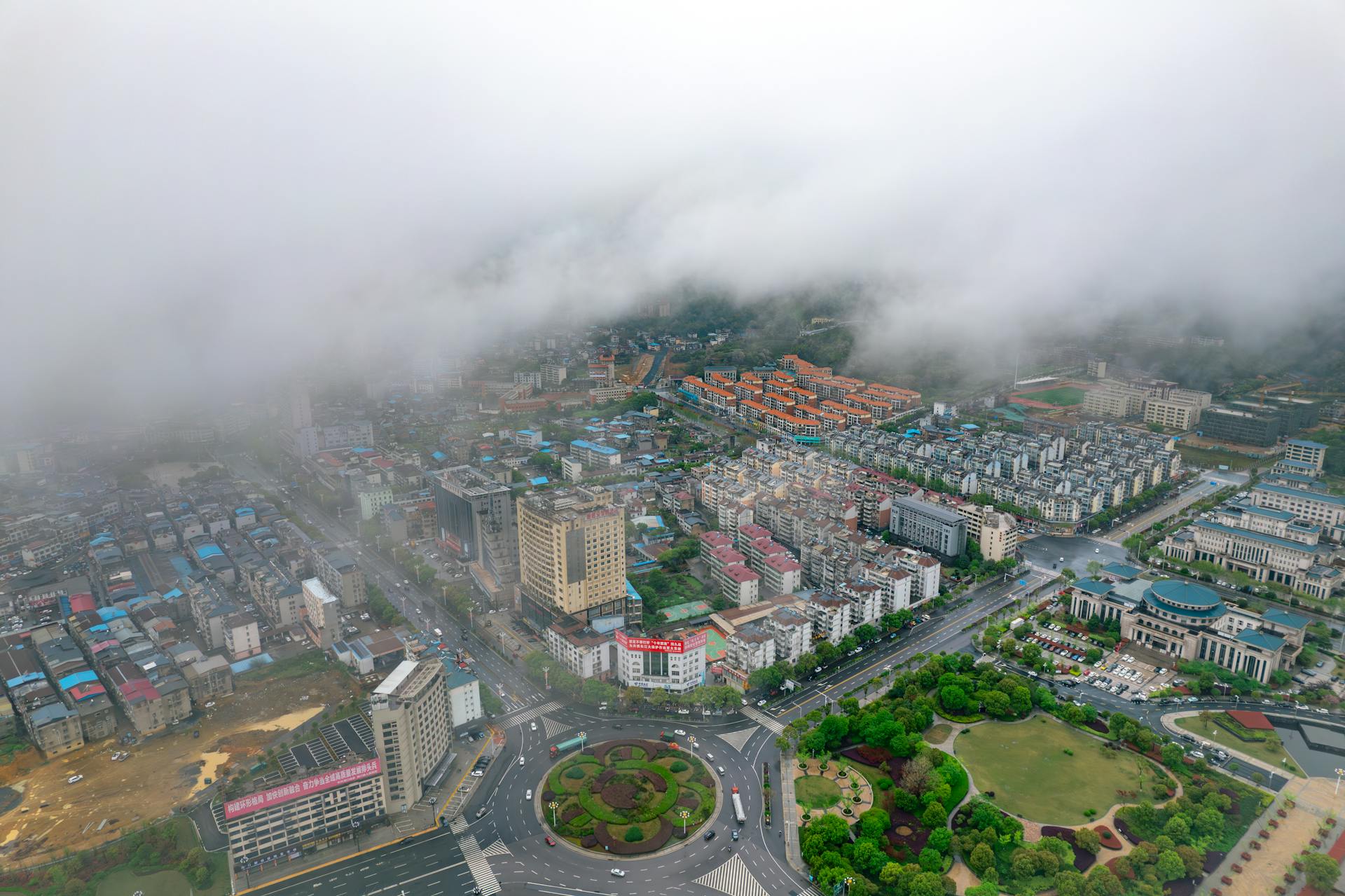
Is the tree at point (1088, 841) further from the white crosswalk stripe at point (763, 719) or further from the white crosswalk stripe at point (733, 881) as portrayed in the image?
the white crosswalk stripe at point (763, 719)

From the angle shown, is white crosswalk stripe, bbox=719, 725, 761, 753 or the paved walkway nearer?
the paved walkway

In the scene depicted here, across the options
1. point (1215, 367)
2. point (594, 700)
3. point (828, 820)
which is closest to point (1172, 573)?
point (828, 820)

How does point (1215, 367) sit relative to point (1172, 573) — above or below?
above

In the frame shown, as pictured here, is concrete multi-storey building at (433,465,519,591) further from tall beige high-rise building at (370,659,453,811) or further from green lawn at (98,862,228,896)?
green lawn at (98,862,228,896)

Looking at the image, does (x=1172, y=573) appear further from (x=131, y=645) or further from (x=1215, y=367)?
(x=131, y=645)

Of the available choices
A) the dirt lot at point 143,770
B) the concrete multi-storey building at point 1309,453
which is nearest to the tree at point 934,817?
the dirt lot at point 143,770

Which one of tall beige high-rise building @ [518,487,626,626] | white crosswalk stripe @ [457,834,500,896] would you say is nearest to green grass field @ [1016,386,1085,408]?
tall beige high-rise building @ [518,487,626,626]

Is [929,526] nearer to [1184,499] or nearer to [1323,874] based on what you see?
[1184,499]
